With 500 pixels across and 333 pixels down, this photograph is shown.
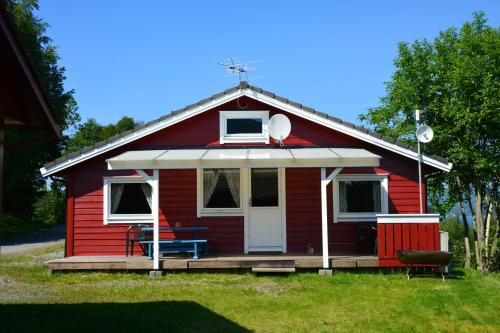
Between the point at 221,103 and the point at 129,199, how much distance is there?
3136mm

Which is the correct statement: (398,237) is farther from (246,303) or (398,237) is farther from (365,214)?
(246,303)

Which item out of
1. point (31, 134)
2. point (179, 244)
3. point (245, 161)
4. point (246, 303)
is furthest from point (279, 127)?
point (31, 134)

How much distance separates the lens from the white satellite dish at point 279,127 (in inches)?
480

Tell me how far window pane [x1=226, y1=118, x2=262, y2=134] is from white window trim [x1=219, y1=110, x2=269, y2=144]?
90 millimetres

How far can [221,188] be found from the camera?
12.8 meters

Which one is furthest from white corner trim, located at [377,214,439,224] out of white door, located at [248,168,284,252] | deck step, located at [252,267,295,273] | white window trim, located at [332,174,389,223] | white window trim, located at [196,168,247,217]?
white window trim, located at [196,168,247,217]

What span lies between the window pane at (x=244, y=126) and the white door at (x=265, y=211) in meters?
0.98

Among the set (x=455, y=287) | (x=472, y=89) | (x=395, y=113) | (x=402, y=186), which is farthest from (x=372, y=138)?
(x=395, y=113)

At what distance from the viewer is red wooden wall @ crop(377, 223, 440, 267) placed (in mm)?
10945

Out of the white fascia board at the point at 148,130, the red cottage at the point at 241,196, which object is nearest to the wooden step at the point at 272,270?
the red cottage at the point at 241,196

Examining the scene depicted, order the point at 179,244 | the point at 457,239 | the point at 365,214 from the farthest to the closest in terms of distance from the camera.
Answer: the point at 457,239
the point at 365,214
the point at 179,244

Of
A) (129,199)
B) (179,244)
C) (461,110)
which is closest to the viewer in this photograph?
(179,244)

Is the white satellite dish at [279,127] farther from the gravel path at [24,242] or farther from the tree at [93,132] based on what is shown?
the tree at [93,132]

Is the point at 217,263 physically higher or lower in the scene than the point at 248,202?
lower
